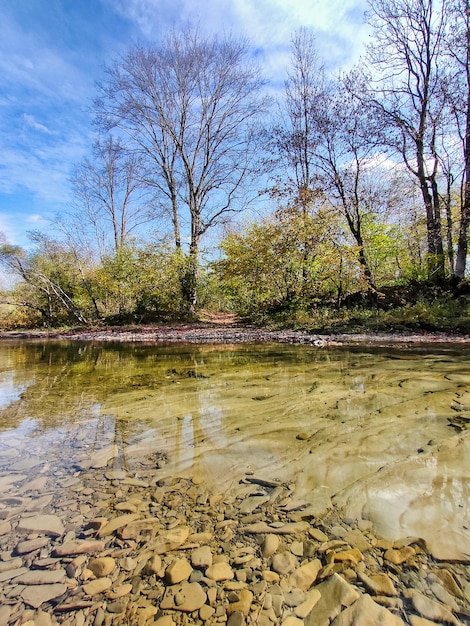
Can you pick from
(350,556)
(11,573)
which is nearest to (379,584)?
(350,556)

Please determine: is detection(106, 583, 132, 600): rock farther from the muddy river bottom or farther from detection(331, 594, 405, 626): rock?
detection(331, 594, 405, 626): rock

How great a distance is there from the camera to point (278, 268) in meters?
13.1

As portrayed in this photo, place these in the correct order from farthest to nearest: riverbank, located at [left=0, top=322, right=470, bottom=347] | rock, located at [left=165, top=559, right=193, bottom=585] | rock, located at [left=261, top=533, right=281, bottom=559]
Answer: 1. riverbank, located at [left=0, top=322, right=470, bottom=347]
2. rock, located at [left=261, top=533, right=281, bottom=559]
3. rock, located at [left=165, top=559, right=193, bottom=585]

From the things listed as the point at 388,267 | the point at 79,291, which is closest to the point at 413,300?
the point at 388,267

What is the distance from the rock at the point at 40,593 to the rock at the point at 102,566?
0.36 feet

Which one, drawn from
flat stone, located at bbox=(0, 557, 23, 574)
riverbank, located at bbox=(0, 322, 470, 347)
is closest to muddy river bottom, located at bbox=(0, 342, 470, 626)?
flat stone, located at bbox=(0, 557, 23, 574)

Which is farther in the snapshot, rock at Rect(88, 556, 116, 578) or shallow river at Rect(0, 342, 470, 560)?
shallow river at Rect(0, 342, 470, 560)

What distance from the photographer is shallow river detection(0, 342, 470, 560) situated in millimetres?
1684

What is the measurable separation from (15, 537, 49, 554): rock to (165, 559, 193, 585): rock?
60 cm

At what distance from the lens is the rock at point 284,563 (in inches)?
49.5

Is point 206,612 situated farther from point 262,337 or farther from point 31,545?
point 262,337

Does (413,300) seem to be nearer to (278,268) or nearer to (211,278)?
(278,268)

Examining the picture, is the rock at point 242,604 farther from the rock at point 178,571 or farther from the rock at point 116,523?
the rock at point 116,523

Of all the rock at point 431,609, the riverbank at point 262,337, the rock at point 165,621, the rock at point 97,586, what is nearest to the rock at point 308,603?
the rock at point 431,609
